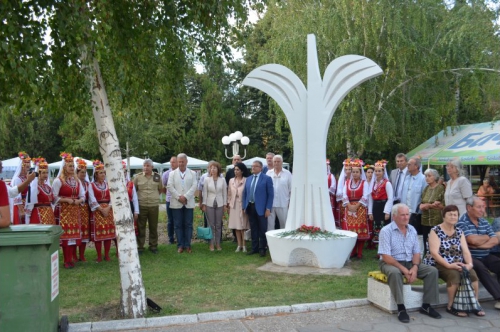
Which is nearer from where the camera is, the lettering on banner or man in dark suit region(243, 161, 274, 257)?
the lettering on banner

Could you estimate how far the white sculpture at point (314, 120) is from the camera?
27.7ft

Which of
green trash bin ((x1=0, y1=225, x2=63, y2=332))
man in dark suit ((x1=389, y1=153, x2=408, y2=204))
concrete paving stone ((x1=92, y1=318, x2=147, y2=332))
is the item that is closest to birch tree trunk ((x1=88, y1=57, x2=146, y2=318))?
concrete paving stone ((x1=92, y1=318, x2=147, y2=332))

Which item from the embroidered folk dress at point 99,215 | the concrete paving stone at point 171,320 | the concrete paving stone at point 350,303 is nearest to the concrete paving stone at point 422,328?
the concrete paving stone at point 350,303

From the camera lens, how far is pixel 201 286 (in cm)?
710

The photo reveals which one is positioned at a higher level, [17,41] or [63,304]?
[17,41]

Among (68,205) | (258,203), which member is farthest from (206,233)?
(68,205)

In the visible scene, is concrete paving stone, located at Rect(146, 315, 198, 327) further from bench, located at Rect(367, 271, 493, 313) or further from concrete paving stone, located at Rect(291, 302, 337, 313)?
bench, located at Rect(367, 271, 493, 313)

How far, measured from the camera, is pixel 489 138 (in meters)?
17.3

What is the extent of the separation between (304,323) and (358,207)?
4.09m

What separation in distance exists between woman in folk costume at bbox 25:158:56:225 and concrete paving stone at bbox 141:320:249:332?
13.1 feet

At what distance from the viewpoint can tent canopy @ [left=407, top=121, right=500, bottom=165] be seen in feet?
54.0

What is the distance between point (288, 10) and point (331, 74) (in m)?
14.5

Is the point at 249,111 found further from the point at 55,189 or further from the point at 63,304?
the point at 63,304

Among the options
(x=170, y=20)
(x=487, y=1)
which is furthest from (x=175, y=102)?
(x=487, y=1)
